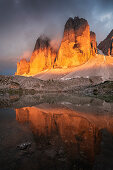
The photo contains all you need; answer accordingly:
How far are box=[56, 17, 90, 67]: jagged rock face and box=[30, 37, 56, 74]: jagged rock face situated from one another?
13.3m

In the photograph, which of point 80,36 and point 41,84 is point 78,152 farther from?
point 80,36

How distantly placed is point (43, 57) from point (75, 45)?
1223 inches

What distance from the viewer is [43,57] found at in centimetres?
9800

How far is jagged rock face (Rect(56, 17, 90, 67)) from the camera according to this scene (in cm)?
7928

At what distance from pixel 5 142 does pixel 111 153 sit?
2507mm

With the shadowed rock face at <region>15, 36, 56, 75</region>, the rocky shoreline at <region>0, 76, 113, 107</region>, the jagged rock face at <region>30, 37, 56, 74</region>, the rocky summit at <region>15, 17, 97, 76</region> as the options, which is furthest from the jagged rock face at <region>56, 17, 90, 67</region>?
the rocky shoreline at <region>0, 76, 113, 107</region>

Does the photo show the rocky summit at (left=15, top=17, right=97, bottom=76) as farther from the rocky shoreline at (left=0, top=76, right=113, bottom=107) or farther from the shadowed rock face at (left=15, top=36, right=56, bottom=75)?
the rocky shoreline at (left=0, top=76, right=113, bottom=107)

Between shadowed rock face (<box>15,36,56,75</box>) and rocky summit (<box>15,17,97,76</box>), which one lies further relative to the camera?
shadowed rock face (<box>15,36,56,75</box>)

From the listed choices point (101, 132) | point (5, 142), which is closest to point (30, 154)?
point (5, 142)

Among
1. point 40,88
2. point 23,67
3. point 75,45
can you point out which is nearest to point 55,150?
point 40,88

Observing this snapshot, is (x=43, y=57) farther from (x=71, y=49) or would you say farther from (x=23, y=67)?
(x=71, y=49)

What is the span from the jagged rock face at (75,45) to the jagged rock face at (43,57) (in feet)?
43.7

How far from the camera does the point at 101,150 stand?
8.02ft

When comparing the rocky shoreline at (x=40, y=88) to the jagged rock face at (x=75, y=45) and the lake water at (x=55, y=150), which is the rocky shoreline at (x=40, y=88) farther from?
the jagged rock face at (x=75, y=45)
